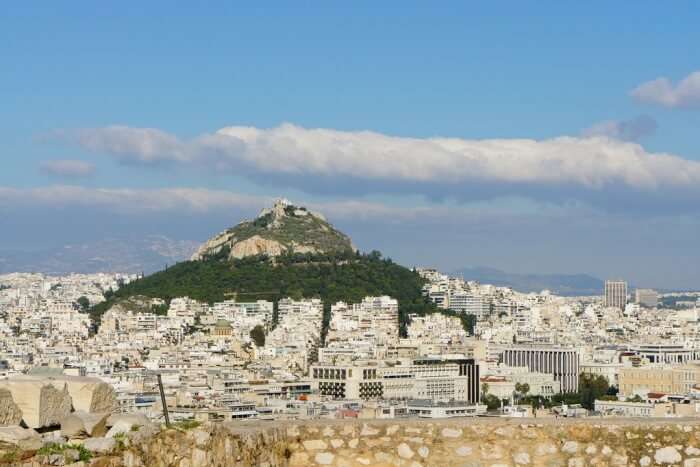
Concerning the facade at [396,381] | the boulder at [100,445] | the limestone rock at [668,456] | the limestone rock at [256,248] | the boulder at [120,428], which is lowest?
the limestone rock at [668,456]

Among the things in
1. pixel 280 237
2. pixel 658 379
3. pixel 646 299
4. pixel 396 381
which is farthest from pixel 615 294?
pixel 396 381

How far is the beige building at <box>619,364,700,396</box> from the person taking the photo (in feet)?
238

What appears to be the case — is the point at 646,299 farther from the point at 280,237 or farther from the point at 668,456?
the point at 668,456

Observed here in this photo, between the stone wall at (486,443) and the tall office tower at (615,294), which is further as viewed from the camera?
the tall office tower at (615,294)

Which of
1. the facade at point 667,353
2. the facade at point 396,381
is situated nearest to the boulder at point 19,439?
the facade at point 396,381

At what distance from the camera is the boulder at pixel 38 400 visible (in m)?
5.04

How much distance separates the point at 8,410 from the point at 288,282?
350 feet

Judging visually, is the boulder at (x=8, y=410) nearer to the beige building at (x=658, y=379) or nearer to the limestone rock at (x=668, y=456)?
the limestone rock at (x=668, y=456)

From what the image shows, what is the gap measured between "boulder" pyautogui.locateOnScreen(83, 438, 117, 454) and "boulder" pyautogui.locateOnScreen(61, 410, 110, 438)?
0.18 m

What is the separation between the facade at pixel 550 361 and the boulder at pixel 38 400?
A: 7512 centimetres

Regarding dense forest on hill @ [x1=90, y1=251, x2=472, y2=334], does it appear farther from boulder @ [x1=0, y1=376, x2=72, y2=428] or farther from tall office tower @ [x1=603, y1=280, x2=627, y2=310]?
boulder @ [x1=0, y1=376, x2=72, y2=428]

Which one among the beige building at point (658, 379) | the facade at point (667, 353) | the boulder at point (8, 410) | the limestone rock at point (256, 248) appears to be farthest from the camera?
the limestone rock at point (256, 248)

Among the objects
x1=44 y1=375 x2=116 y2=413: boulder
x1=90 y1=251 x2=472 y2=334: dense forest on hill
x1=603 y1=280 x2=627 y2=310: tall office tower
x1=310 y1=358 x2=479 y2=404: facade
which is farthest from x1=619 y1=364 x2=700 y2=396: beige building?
x1=603 y1=280 x2=627 y2=310: tall office tower

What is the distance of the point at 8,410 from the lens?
16.2ft
